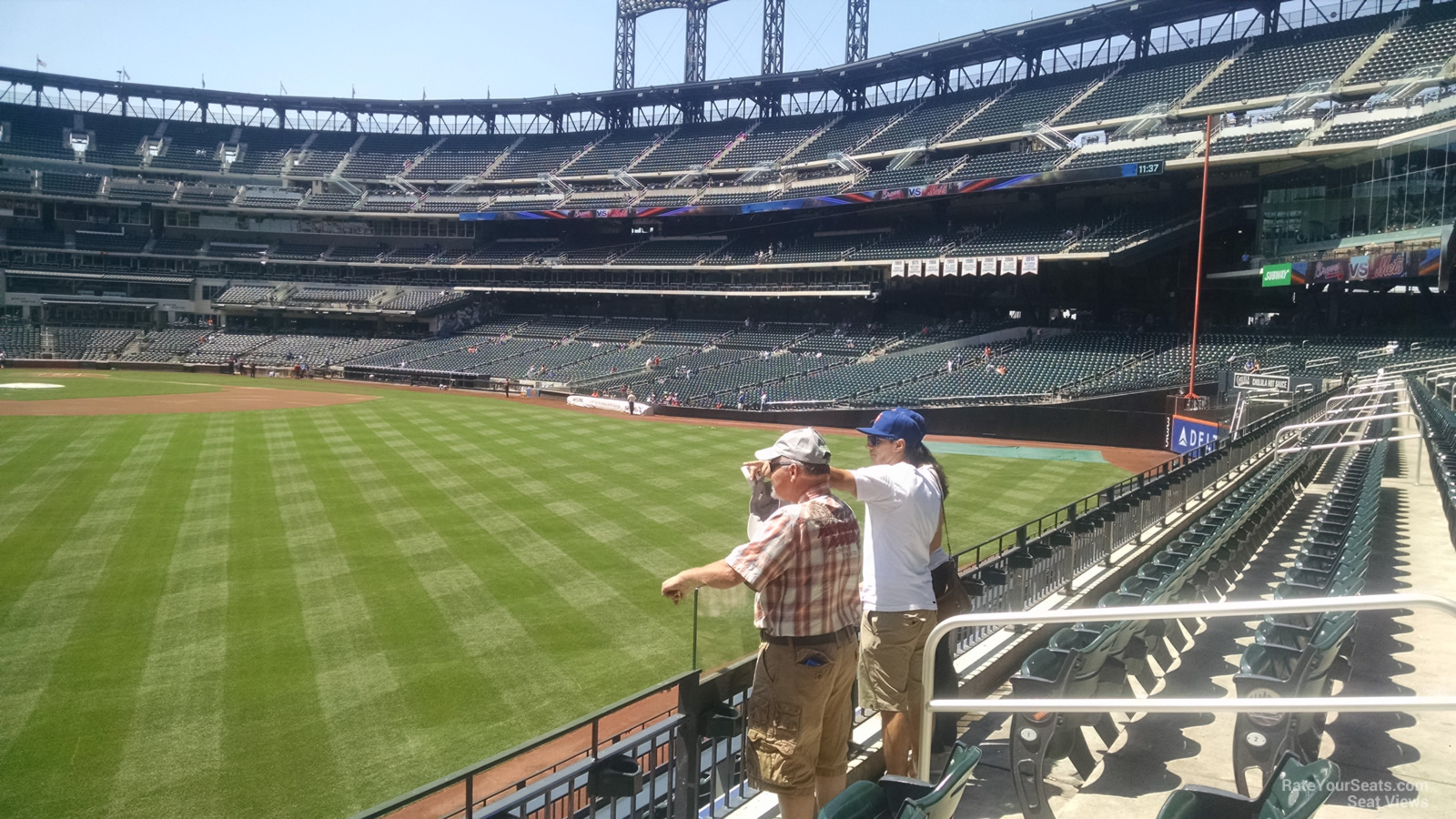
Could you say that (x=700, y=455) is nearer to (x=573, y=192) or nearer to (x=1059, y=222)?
(x=1059, y=222)

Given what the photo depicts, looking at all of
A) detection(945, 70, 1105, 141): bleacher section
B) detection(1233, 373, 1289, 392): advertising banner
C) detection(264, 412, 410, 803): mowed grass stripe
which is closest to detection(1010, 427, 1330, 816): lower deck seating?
detection(264, 412, 410, 803): mowed grass stripe

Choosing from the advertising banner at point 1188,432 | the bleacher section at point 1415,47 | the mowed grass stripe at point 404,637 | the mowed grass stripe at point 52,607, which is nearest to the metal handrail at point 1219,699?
the mowed grass stripe at point 404,637

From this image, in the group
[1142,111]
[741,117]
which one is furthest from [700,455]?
[741,117]

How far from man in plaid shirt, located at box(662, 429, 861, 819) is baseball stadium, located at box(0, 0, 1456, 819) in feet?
0.37

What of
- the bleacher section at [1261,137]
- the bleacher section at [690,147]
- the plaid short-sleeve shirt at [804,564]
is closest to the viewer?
the plaid short-sleeve shirt at [804,564]

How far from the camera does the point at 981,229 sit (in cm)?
4347

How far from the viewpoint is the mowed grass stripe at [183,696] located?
24.0 feet

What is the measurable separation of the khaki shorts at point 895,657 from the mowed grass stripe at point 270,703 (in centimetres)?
496

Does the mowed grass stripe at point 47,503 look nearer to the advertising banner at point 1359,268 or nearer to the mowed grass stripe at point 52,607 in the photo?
the mowed grass stripe at point 52,607

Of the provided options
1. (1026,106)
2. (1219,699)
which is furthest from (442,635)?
(1026,106)

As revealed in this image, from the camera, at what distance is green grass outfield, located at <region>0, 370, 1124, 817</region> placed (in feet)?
25.5

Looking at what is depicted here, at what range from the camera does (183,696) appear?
29.7 feet

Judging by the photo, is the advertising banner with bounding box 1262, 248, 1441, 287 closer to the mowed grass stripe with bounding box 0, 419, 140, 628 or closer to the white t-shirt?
the white t-shirt

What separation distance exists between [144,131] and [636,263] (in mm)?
46433
